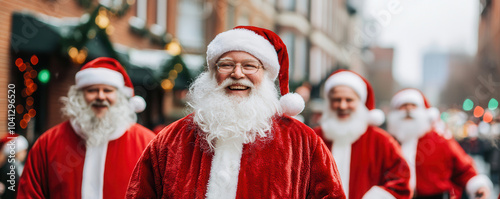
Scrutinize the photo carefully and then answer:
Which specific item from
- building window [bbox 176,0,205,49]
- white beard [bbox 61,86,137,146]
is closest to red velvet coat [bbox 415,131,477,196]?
white beard [bbox 61,86,137,146]

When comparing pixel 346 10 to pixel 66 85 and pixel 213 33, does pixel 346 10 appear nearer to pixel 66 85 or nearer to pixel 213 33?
pixel 213 33

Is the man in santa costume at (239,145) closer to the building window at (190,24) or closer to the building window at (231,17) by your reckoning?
the building window at (190,24)

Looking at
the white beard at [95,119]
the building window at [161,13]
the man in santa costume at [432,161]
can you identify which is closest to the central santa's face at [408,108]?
the man in santa costume at [432,161]

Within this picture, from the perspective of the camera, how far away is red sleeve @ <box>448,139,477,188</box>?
4.75 meters

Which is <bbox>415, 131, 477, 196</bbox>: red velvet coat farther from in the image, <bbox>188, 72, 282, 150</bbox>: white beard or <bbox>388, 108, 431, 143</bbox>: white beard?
<bbox>188, 72, 282, 150</bbox>: white beard

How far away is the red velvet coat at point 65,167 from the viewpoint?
3.35m

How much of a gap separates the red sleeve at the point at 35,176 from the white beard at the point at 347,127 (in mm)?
2242

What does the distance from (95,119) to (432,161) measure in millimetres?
3387

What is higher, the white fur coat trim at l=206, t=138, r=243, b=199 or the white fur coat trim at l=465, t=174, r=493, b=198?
the white fur coat trim at l=465, t=174, r=493, b=198

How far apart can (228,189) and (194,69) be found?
7.74 meters

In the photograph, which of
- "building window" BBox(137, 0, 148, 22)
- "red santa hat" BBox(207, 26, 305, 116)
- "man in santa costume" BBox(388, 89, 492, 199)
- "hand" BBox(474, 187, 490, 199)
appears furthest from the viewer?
"building window" BBox(137, 0, 148, 22)

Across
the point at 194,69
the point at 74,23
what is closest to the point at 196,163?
the point at 74,23

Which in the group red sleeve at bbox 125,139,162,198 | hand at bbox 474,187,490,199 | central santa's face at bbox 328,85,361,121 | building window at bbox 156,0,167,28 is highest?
building window at bbox 156,0,167,28

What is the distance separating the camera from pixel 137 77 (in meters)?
8.46
